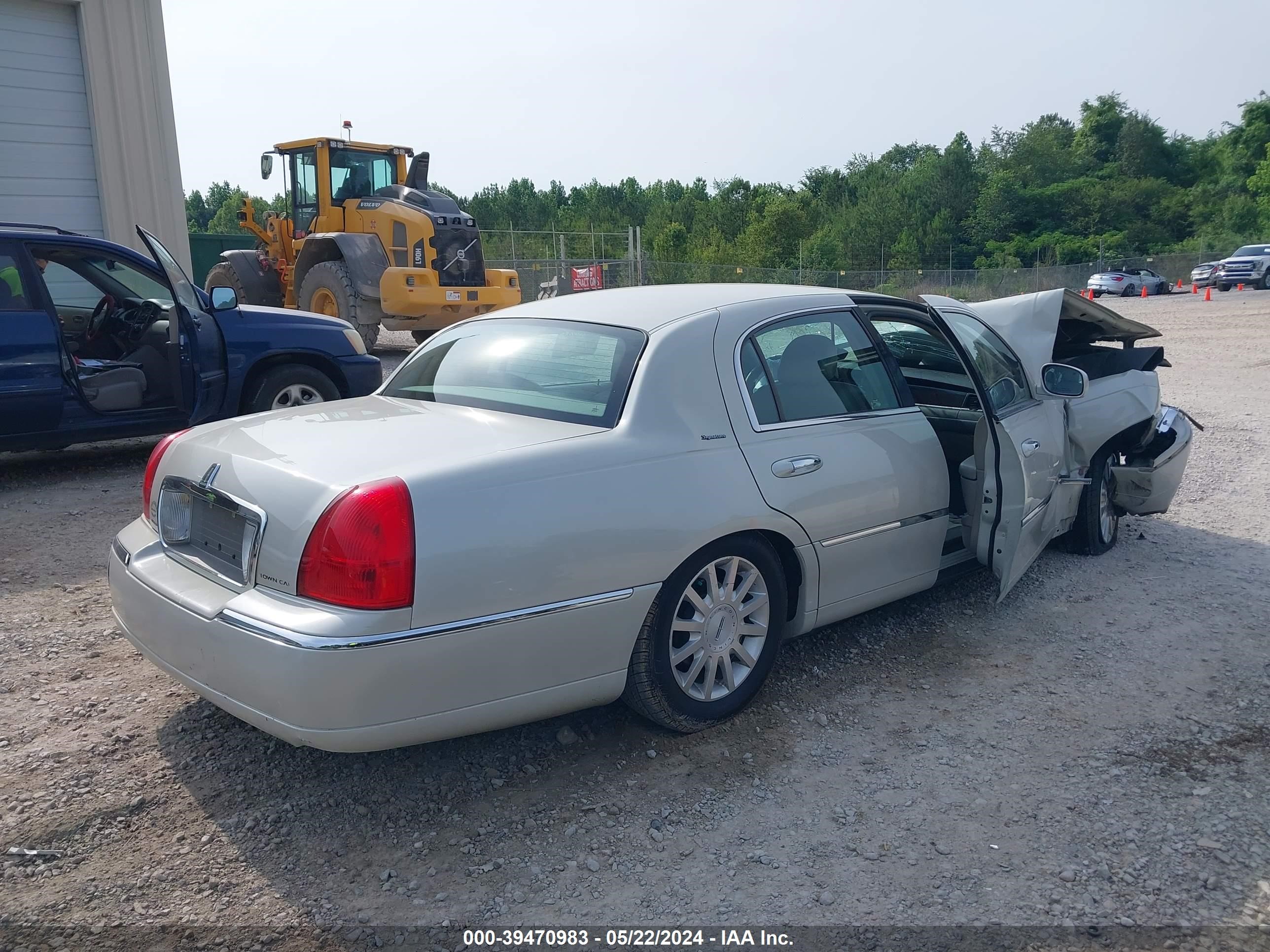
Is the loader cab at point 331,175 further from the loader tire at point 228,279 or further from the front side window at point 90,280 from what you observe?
the front side window at point 90,280

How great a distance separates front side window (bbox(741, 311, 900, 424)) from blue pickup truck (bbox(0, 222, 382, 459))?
4.28 meters

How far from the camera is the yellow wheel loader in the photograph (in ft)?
45.7

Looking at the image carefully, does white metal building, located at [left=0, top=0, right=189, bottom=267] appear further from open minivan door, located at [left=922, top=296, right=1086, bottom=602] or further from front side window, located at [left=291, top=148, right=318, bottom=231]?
open minivan door, located at [left=922, top=296, right=1086, bottom=602]

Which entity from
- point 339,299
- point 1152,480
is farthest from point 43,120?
point 1152,480

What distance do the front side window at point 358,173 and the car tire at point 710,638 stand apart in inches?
512

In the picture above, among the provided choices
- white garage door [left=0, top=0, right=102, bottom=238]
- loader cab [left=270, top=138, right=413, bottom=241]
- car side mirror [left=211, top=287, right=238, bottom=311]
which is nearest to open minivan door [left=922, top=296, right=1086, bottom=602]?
car side mirror [left=211, top=287, right=238, bottom=311]

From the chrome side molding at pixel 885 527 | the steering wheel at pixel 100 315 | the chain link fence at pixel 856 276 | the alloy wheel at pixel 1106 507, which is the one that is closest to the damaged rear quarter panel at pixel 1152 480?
the alloy wheel at pixel 1106 507

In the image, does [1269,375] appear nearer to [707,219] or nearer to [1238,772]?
[1238,772]

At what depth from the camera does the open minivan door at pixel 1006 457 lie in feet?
14.5

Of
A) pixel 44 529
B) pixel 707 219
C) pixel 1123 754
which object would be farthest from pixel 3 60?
pixel 707 219

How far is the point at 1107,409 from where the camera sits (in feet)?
17.9

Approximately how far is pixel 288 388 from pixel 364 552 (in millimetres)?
5345

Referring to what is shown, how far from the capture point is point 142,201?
1213 cm

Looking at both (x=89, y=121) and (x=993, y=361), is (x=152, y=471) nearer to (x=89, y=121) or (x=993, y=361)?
(x=993, y=361)
